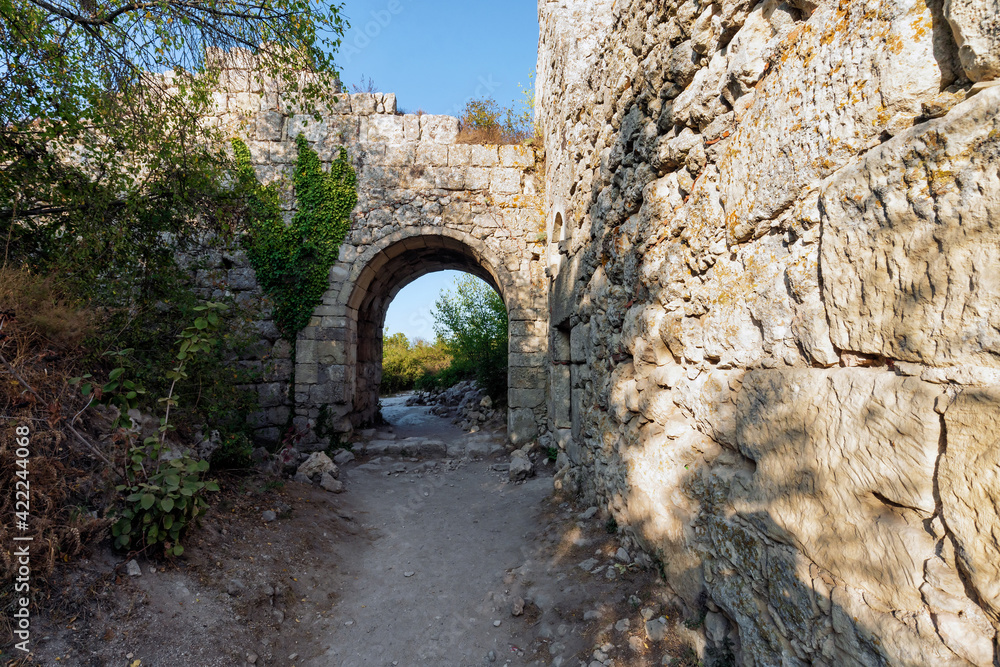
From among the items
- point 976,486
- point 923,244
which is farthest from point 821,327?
point 976,486

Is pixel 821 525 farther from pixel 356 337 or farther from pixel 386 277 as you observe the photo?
pixel 386 277

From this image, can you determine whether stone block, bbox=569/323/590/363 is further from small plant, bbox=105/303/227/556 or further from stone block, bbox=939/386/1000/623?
stone block, bbox=939/386/1000/623

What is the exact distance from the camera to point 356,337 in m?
8.03

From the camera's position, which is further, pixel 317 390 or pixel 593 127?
pixel 317 390

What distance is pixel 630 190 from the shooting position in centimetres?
319

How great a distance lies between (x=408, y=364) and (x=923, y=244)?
16.9 metres

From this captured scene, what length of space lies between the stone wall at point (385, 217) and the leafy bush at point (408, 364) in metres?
8.36

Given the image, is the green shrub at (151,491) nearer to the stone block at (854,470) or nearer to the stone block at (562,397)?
the stone block at (854,470)

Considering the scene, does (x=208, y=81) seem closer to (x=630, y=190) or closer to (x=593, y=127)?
(x=593, y=127)

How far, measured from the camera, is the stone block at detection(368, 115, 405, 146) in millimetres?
7590

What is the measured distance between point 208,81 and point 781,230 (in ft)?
18.0

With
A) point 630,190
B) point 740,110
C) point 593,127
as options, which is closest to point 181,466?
point 630,190

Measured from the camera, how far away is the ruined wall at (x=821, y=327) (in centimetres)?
108

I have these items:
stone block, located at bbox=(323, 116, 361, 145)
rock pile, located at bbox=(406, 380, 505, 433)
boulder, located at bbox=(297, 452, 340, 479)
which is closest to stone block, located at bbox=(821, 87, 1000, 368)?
boulder, located at bbox=(297, 452, 340, 479)
